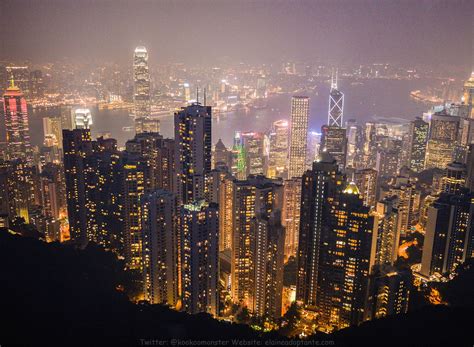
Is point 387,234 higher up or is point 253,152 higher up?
Answer: point 253,152

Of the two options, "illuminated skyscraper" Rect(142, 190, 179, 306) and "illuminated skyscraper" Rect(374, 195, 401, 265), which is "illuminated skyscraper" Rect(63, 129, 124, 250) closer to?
"illuminated skyscraper" Rect(142, 190, 179, 306)

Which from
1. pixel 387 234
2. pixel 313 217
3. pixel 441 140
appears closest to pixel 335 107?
pixel 441 140

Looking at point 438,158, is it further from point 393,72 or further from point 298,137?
point 298,137

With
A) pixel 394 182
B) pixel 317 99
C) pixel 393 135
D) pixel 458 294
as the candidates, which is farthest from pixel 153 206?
pixel 393 135

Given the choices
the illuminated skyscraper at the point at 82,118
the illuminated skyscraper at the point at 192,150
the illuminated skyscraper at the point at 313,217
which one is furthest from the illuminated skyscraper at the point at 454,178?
the illuminated skyscraper at the point at 82,118

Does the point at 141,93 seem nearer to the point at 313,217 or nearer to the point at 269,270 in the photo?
the point at 313,217

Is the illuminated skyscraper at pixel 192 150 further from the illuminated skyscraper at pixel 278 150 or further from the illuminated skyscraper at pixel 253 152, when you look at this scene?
the illuminated skyscraper at pixel 278 150

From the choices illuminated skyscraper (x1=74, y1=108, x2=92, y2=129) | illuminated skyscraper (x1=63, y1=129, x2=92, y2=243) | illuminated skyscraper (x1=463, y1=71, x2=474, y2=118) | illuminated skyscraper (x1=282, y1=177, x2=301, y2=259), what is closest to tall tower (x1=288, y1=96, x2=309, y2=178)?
illuminated skyscraper (x1=463, y1=71, x2=474, y2=118)
